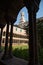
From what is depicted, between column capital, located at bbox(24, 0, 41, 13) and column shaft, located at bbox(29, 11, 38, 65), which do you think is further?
column capital, located at bbox(24, 0, 41, 13)

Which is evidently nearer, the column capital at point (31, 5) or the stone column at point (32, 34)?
the stone column at point (32, 34)

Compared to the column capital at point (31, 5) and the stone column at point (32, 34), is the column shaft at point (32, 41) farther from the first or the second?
the column capital at point (31, 5)

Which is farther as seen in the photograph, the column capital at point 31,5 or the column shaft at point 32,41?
the column capital at point 31,5

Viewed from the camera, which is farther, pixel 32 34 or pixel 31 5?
pixel 31 5

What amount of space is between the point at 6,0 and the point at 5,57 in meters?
2.98

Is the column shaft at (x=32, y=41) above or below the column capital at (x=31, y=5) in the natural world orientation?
below

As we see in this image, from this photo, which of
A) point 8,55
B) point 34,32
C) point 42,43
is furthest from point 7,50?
point 42,43

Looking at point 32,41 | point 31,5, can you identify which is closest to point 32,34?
point 32,41

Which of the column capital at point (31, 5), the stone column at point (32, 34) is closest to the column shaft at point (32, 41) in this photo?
the stone column at point (32, 34)

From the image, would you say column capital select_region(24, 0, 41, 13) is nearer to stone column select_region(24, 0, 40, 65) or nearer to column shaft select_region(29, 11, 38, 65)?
stone column select_region(24, 0, 40, 65)

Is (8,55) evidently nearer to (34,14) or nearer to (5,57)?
(5,57)

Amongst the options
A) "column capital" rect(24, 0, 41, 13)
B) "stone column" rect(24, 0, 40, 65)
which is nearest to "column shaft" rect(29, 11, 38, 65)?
"stone column" rect(24, 0, 40, 65)

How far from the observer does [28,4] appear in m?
4.41

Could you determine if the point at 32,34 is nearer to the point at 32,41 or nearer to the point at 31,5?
the point at 32,41
